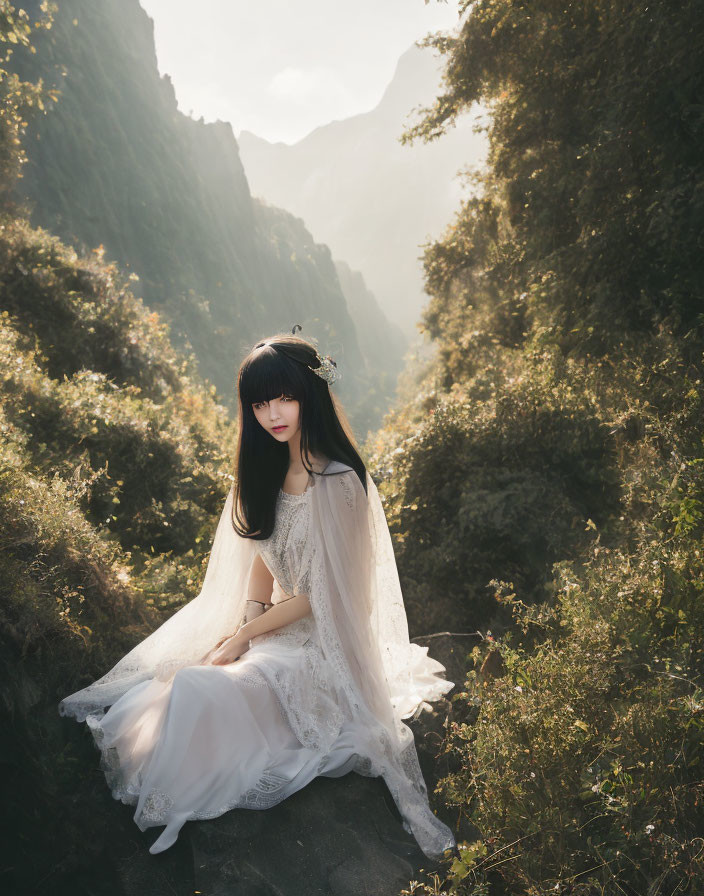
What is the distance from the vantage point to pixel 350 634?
116 inches

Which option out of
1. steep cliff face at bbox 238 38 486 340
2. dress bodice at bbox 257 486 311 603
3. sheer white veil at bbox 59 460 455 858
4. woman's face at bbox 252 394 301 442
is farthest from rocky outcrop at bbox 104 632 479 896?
steep cliff face at bbox 238 38 486 340

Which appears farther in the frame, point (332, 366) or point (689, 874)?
point (332, 366)

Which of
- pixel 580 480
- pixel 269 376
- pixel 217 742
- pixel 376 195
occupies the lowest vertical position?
pixel 217 742

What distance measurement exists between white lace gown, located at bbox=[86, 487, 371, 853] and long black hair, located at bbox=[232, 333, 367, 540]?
74 centimetres

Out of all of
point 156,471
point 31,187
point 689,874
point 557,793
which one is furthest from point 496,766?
point 31,187

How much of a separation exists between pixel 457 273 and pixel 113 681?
10309 mm

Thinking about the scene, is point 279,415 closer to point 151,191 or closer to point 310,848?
point 310,848

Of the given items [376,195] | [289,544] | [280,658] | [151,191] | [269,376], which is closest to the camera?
[280,658]

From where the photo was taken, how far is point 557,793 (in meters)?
2.27

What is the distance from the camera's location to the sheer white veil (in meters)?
2.74

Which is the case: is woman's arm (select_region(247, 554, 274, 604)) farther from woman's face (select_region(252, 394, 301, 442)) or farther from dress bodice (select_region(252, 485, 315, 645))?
woman's face (select_region(252, 394, 301, 442))

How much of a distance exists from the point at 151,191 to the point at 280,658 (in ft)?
147

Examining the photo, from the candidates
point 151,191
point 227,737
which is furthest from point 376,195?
point 227,737

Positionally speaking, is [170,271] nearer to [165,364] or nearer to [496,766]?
[165,364]
